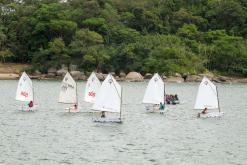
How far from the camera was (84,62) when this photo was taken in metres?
131

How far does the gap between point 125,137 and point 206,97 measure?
17.9 m

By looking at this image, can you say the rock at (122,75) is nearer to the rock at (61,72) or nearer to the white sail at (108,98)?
the rock at (61,72)

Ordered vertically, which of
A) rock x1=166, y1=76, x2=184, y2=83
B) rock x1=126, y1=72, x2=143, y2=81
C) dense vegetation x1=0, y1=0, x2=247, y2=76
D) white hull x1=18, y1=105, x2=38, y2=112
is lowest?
white hull x1=18, y1=105, x2=38, y2=112

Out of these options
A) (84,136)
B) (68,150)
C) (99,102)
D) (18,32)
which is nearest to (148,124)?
(99,102)


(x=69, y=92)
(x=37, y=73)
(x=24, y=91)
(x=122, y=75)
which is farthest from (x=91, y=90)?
(x=37, y=73)

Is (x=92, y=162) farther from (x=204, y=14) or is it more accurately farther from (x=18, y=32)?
(x=204, y=14)

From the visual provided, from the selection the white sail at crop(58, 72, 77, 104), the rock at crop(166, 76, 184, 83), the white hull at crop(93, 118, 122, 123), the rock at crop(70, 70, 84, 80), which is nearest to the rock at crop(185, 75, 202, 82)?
the rock at crop(166, 76, 184, 83)

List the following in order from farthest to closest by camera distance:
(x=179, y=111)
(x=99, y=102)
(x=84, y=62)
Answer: (x=84, y=62) → (x=179, y=111) → (x=99, y=102)

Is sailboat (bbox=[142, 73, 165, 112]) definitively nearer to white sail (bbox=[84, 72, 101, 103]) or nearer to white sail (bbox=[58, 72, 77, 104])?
white sail (bbox=[84, 72, 101, 103])

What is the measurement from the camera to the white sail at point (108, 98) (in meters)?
56.1

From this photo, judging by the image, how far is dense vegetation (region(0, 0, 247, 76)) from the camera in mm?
132625

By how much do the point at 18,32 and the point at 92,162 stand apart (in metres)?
112

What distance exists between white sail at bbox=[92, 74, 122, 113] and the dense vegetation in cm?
7269

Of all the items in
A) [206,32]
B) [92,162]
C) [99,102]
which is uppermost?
[206,32]
